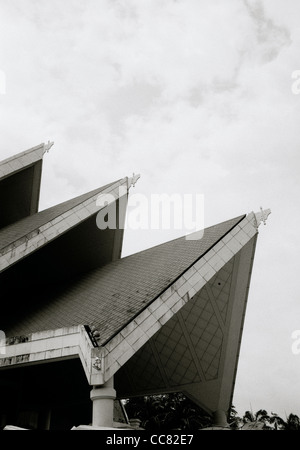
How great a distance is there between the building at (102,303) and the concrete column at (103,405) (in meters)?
1.08

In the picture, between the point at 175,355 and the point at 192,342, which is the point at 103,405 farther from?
the point at 192,342

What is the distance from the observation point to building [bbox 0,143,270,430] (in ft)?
36.0

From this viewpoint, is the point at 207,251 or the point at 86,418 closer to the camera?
the point at 207,251

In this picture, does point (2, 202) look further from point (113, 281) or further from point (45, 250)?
point (113, 281)

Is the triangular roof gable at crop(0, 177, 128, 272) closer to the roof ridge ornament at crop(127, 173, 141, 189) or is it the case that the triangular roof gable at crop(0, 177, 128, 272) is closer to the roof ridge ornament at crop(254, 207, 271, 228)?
the roof ridge ornament at crop(127, 173, 141, 189)

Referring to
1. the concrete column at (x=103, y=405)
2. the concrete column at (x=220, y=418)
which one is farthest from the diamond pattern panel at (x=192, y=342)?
the concrete column at (x=103, y=405)

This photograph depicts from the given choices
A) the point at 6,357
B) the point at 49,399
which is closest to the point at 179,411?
the point at 49,399

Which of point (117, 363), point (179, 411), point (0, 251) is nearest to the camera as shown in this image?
point (117, 363)

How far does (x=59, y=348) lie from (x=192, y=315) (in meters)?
6.17

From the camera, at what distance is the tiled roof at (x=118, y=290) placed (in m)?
10.8

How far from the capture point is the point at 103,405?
8945 millimetres

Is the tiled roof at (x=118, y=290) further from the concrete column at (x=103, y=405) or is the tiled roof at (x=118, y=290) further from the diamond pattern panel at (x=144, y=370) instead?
the diamond pattern panel at (x=144, y=370)

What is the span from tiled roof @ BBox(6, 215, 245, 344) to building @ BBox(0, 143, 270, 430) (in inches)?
2.1

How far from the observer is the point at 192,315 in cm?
1539
